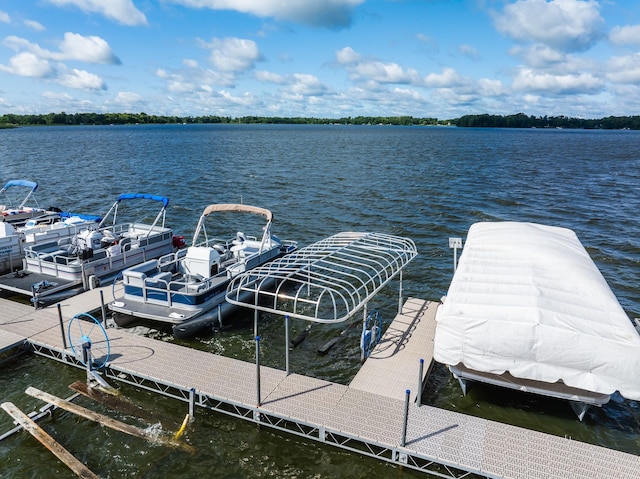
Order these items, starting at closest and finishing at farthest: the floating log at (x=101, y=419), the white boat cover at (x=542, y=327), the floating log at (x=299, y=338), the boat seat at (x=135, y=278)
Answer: the white boat cover at (x=542, y=327) → the floating log at (x=101, y=419) → the boat seat at (x=135, y=278) → the floating log at (x=299, y=338)

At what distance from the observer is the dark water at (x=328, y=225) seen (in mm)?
10126

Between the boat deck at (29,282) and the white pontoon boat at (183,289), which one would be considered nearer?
the white pontoon boat at (183,289)

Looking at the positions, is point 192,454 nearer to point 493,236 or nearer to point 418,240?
point 493,236

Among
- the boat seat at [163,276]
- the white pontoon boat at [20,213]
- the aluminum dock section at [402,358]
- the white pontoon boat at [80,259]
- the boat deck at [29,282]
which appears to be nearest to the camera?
the aluminum dock section at [402,358]

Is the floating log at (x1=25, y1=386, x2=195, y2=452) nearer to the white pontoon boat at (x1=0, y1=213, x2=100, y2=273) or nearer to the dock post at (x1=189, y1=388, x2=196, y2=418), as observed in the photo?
the dock post at (x1=189, y1=388, x2=196, y2=418)

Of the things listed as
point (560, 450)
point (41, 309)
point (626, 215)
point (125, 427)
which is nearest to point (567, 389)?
point (560, 450)

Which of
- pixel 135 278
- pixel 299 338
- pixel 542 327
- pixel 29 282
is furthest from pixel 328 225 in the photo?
pixel 542 327

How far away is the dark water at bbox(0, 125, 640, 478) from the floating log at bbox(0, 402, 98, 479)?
1.05ft

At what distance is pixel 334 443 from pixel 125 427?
4934 millimetres

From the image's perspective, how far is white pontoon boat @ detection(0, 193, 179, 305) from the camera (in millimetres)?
17047

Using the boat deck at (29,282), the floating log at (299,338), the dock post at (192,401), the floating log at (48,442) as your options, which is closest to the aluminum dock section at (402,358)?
the floating log at (299,338)

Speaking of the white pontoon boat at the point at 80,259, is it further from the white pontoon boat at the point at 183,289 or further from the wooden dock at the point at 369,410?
the wooden dock at the point at 369,410

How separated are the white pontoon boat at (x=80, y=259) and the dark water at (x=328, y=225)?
4.47m

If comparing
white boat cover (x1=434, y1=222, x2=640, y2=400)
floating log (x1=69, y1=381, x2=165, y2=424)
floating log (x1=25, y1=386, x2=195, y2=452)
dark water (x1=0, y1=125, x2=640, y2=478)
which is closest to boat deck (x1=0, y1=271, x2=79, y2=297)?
dark water (x1=0, y1=125, x2=640, y2=478)
